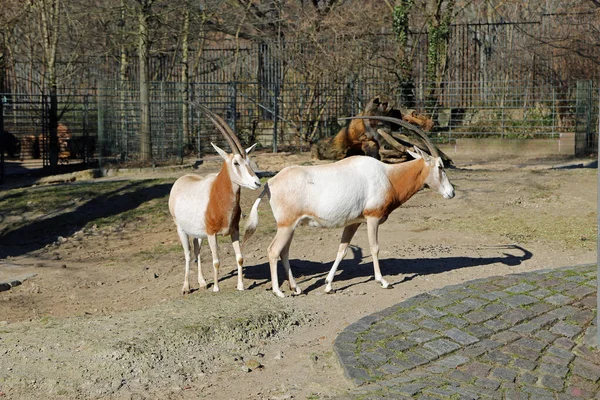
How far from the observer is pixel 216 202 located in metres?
8.86

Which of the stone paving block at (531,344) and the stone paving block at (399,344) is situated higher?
the stone paving block at (399,344)

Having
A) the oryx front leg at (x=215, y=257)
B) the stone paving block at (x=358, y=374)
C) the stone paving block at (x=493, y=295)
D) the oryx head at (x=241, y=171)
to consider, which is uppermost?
the oryx head at (x=241, y=171)

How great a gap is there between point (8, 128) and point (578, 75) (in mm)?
16089

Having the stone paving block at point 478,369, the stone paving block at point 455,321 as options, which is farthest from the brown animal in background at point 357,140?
the stone paving block at point 478,369

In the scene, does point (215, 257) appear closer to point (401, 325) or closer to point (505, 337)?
point (401, 325)

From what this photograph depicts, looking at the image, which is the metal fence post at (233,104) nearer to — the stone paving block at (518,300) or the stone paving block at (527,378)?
the stone paving block at (518,300)

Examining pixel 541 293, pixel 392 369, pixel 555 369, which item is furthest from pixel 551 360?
pixel 541 293

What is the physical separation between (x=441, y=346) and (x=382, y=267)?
3033 millimetres

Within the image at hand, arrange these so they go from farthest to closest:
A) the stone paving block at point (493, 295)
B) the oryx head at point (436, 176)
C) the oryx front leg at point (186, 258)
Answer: the oryx head at point (436, 176) → the oryx front leg at point (186, 258) → the stone paving block at point (493, 295)

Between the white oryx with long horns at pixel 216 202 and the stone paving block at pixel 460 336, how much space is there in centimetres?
235

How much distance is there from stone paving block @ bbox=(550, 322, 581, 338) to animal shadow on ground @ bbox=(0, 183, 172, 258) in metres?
7.87

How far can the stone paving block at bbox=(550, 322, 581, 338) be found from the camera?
7.47 metres

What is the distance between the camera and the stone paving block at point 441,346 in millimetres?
6977

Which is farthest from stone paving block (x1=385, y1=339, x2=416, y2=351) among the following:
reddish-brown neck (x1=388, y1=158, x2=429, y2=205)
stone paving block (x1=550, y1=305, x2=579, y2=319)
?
reddish-brown neck (x1=388, y1=158, x2=429, y2=205)
